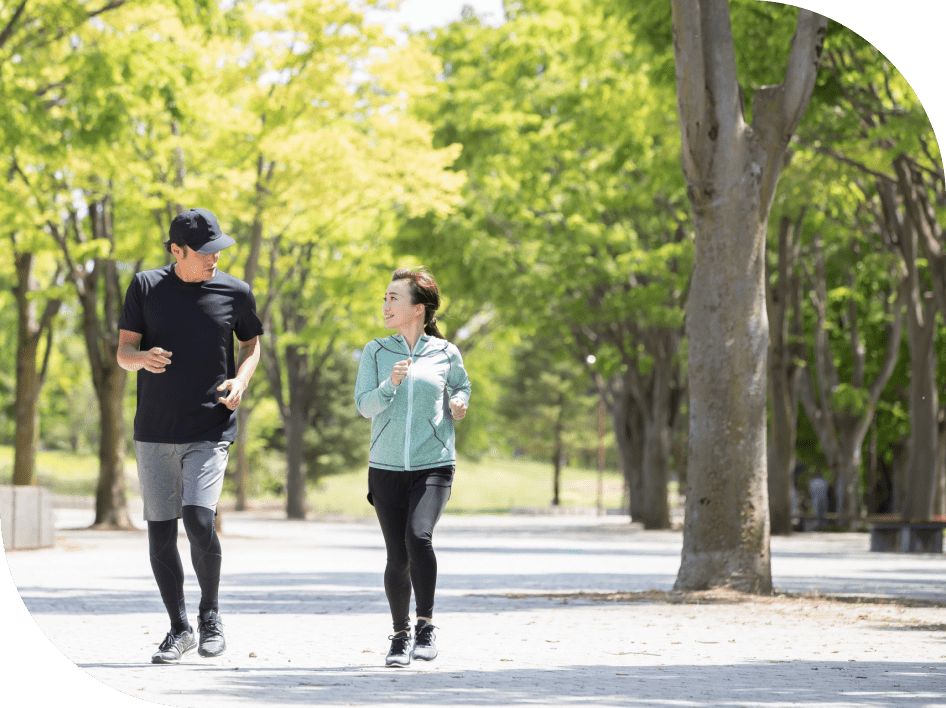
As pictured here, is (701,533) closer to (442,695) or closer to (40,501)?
(442,695)

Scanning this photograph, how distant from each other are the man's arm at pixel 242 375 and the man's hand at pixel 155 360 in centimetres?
29

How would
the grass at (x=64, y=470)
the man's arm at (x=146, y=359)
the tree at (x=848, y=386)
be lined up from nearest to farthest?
the man's arm at (x=146, y=359) < the tree at (x=848, y=386) < the grass at (x=64, y=470)

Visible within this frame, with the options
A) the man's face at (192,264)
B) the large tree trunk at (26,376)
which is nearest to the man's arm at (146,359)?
the man's face at (192,264)

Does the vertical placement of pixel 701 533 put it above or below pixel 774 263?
below

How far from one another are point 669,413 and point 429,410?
22.8 m

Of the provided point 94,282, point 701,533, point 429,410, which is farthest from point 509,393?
point 429,410

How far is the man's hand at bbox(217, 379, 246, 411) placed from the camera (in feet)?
19.7

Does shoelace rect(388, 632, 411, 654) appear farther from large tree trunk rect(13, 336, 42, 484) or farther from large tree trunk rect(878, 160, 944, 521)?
large tree trunk rect(13, 336, 42, 484)

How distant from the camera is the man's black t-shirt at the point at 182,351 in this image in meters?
6.00

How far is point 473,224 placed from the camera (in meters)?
27.4

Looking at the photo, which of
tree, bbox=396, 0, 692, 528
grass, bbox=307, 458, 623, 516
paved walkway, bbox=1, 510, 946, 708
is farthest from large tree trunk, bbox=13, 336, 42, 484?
grass, bbox=307, 458, 623, 516

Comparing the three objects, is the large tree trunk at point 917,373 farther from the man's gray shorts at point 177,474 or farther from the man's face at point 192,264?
the man's gray shorts at point 177,474

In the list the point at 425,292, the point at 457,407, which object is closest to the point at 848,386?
the point at 425,292

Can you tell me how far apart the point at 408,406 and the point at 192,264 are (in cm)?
127
